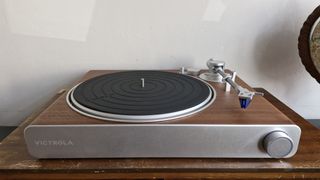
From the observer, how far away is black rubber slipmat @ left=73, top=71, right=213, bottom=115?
518 mm

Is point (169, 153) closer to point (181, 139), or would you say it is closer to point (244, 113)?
point (181, 139)

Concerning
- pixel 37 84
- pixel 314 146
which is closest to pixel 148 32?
pixel 37 84

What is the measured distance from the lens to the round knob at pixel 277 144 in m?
0.46

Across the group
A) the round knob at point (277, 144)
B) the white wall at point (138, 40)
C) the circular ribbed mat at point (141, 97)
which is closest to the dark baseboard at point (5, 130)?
the white wall at point (138, 40)

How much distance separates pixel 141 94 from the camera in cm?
59

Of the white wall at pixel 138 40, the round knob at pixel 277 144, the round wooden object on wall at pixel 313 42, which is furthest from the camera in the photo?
the white wall at pixel 138 40

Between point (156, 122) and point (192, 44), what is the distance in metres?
0.50

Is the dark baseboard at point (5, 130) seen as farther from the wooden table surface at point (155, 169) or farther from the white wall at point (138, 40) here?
the wooden table surface at point (155, 169)

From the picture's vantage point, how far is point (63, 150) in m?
0.47

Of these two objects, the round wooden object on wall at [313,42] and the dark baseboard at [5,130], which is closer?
the round wooden object on wall at [313,42]

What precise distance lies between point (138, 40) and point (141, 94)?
358mm

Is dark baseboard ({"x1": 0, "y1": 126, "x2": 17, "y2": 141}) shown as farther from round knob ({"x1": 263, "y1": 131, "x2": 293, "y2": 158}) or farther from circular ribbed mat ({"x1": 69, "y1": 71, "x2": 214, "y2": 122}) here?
round knob ({"x1": 263, "y1": 131, "x2": 293, "y2": 158})

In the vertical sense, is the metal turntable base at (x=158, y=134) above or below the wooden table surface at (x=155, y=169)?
above

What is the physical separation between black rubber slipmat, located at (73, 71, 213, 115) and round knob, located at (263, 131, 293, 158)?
157 mm
